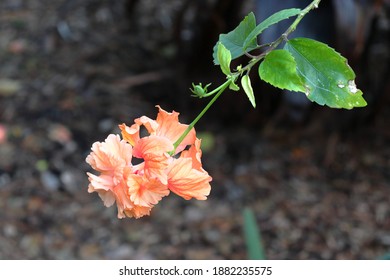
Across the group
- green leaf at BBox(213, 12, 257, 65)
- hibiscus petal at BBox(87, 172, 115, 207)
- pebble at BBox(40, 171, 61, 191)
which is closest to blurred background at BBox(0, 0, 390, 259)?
pebble at BBox(40, 171, 61, 191)

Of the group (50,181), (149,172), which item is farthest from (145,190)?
(50,181)

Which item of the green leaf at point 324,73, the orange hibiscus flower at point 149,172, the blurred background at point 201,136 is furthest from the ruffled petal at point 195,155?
the blurred background at point 201,136

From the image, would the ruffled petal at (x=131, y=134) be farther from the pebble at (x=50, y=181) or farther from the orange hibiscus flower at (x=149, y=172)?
the pebble at (x=50, y=181)

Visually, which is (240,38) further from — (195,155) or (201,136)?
(201,136)

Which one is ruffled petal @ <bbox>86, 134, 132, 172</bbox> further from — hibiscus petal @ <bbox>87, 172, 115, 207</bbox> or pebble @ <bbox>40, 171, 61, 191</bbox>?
pebble @ <bbox>40, 171, 61, 191</bbox>
